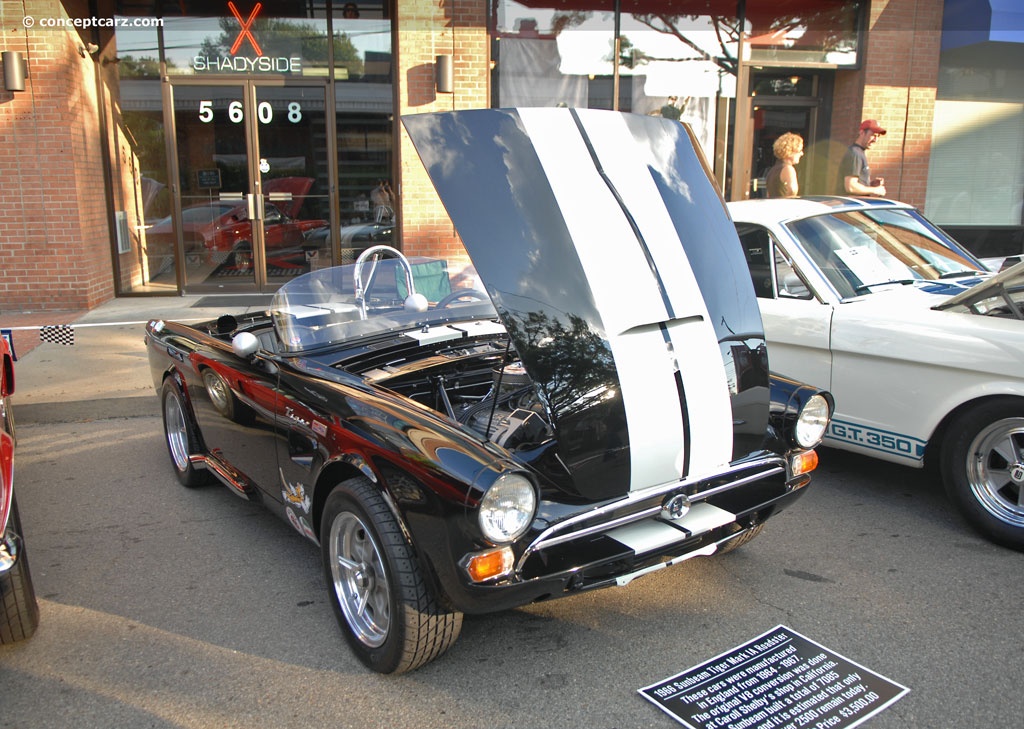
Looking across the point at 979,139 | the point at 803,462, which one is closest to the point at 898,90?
the point at 979,139

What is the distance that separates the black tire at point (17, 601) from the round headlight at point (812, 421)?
3.06 meters

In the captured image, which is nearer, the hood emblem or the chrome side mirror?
the hood emblem

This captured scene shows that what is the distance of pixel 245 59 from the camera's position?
1045cm

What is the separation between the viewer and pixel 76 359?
25.2 ft

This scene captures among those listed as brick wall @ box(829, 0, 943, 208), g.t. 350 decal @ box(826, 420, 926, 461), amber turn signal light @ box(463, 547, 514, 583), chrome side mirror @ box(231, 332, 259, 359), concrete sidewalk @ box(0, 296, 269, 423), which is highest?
brick wall @ box(829, 0, 943, 208)

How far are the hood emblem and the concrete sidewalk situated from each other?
503cm

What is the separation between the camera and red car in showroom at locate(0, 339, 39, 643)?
113 inches

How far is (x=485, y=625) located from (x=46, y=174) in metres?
8.65

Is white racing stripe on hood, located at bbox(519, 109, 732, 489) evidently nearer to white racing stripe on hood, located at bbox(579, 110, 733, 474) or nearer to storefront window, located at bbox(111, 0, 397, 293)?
white racing stripe on hood, located at bbox(579, 110, 733, 474)

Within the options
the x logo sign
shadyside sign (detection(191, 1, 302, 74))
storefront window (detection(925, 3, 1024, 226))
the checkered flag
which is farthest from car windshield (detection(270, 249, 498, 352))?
storefront window (detection(925, 3, 1024, 226))

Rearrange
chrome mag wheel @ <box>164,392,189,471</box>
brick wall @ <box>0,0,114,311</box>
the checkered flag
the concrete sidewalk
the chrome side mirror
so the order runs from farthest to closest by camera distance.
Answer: brick wall @ <box>0,0,114,311</box> → the checkered flag → the concrete sidewalk → chrome mag wheel @ <box>164,392,189,471</box> → the chrome side mirror

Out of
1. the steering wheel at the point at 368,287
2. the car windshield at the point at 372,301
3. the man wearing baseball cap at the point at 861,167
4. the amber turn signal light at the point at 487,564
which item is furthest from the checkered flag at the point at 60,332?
the man wearing baseball cap at the point at 861,167

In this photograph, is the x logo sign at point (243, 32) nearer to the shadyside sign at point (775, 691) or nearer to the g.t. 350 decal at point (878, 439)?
the g.t. 350 decal at point (878, 439)

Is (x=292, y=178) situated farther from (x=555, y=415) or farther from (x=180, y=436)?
(x=555, y=415)
